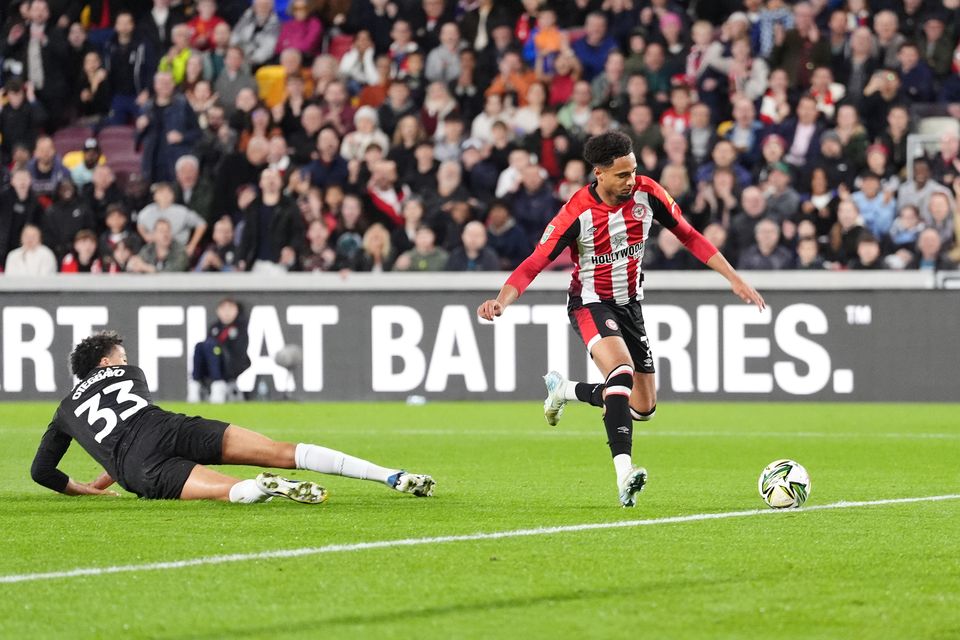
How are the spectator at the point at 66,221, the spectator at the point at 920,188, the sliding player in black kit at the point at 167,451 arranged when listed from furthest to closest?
the spectator at the point at 66,221 < the spectator at the point at 920,188 < the sliding player in black kit at the point at 167,451

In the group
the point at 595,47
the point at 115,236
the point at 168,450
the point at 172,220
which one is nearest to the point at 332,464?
the point at 168,450

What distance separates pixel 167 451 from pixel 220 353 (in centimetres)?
960

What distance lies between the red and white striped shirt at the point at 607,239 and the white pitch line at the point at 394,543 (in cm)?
163

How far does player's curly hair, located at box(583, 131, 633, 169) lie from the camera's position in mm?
8688

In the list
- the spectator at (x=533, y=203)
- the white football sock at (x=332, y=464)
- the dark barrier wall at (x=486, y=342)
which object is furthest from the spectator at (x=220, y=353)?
the white football sock at (x=332, y=464)

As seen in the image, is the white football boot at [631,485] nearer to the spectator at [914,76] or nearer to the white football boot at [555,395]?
the white football boot at [555,395]

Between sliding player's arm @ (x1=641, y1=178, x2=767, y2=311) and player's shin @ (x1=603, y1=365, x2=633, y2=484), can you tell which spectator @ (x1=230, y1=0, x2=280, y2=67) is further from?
player's shin @ (x1=603, y1=365, x2=633, y2=484)

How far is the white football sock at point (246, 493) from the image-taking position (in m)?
8.13

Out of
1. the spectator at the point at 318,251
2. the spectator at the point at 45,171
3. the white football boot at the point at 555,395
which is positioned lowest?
the white football boot at the point at 555,395

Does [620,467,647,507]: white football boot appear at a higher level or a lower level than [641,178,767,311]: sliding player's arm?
lower

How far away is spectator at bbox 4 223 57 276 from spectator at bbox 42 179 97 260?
23 cm

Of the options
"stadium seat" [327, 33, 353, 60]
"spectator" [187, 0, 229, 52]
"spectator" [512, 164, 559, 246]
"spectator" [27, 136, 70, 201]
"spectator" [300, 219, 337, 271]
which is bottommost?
"spectator" [300, 219, 337, 271]

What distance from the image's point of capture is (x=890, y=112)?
61.2 ft

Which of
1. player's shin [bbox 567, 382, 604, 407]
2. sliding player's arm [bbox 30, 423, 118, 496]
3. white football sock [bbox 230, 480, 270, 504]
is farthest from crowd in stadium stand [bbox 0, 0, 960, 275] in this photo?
white football sock [bbox 230, 480, 270, 504]
